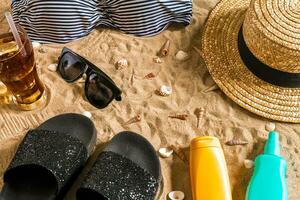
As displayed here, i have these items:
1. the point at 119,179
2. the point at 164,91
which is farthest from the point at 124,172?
the point at 164,91

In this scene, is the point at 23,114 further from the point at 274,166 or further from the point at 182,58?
the point at 274,166

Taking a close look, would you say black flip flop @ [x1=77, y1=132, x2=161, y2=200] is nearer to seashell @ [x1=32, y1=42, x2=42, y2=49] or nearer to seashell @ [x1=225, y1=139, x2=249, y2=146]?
seashell @ [x1=225, y1=139, x2=249, y2=146]

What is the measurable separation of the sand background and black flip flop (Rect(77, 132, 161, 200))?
44 mm

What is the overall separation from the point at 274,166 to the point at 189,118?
0.22 meters

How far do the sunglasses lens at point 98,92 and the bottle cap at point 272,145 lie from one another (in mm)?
345

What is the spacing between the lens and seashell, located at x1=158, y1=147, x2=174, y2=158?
88 cm

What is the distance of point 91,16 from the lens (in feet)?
3.36

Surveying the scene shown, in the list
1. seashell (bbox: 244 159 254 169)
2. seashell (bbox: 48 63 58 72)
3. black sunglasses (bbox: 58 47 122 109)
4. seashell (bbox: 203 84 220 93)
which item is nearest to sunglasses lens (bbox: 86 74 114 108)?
black sunglasses (bbox: 58 47 122 109)

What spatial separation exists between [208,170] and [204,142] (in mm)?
59

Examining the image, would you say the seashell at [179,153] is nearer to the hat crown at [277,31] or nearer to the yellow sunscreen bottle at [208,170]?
the yellow sunscreen bottle at [208,170]

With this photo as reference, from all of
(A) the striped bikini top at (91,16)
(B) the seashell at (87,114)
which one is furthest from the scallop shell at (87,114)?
(A) the striped bikini top at (91,16)

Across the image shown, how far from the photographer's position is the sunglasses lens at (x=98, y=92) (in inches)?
37.4

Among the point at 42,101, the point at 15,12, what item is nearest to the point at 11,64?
the point at 42,101

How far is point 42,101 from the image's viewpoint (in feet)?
3.18
